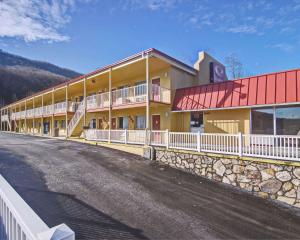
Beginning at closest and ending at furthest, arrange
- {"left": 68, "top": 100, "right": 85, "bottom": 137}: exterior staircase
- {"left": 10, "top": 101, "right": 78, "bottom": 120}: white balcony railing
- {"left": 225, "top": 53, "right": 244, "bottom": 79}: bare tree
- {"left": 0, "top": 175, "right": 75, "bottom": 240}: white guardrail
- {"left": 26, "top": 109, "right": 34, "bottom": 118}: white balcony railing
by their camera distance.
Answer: {"left": 0, "top": 175, "right": 75, "bottom": 240}: white guardrail
{"left": 68, "top": 100, "right": 85, "bottom": 137}: exterior staircase
{"left": 10, "top": 101, "right": 78, "bottom": 120}: white balcony railing
{"left": 26, "top": 109, "right": 34, "bottom": 118}: white balcony railing
{"left": 225, "top": 53, "right": 244, "bottom": 79}: bare tree

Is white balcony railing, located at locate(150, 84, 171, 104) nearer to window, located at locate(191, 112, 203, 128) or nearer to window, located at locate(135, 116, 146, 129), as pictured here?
window, located at locate(191, 112, 203, 128)

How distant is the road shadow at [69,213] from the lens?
470 centimetres

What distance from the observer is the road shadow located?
4695 mm

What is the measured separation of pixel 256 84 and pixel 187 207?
9.13 meters

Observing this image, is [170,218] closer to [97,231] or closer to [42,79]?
[97,231]

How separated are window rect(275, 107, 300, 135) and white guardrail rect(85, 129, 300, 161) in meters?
1.51

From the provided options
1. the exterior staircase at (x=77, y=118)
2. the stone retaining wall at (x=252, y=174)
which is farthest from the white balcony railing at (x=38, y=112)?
the stone retaining wall at (x=252, y=174)

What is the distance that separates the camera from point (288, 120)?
11094mm

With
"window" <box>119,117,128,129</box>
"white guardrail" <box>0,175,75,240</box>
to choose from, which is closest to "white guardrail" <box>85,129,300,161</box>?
"window" <box>119,117,128,129</box>

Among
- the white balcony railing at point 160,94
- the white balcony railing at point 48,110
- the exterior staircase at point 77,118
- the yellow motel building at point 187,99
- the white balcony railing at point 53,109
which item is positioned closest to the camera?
the yellow motel building at point 187,99

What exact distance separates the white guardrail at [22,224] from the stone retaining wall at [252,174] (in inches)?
330

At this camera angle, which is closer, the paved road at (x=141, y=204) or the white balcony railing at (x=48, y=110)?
the paved road at (x=141, y=204)

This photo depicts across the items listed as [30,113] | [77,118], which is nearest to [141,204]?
[77,118]

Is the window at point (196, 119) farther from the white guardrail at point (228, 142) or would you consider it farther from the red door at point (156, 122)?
the white guardrail at point (228, 142)
